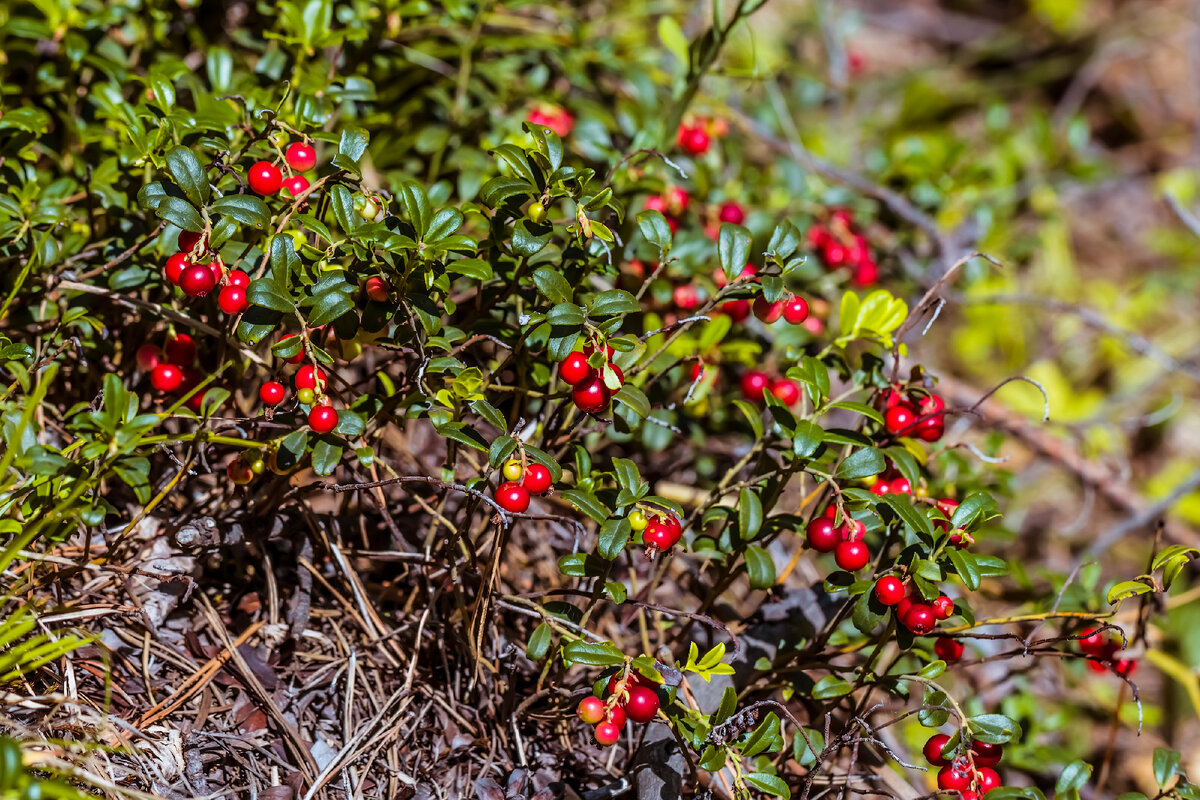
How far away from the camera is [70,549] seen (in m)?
2.03

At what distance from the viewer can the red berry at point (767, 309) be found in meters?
1.90

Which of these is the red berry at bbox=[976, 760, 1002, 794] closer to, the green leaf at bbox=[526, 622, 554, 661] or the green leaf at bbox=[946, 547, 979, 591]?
the green leaf at bbox=[946, 547, 979, 591]

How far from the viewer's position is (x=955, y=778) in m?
1.74

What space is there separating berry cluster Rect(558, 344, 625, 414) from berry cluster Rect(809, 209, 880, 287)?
5.00ft

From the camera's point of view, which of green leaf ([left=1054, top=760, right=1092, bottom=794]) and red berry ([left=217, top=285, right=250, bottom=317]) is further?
green leaf ([left=1054, top=760, right=1092, bottom=794])

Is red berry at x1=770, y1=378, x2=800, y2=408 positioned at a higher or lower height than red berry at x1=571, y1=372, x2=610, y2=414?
lower

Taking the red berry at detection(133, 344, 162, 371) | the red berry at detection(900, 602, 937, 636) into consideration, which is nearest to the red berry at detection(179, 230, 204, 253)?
the red berry at detection(133, 344, 162, 371)

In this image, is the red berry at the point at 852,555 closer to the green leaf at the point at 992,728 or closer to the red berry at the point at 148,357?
the green leaf at the point at 992,728

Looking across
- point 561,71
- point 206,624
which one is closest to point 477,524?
point 206,624

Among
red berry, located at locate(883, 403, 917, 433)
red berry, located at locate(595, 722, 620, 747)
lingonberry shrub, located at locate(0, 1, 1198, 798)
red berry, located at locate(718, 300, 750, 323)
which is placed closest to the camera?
red berry, located at locate(595, 722, 620, 747)

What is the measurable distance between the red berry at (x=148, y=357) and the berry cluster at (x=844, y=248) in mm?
2075

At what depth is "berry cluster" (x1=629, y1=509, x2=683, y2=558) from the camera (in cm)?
171

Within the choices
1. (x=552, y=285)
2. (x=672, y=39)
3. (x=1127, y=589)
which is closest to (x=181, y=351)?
(x=552, y=285)

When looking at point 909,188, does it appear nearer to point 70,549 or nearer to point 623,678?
point 623,678
